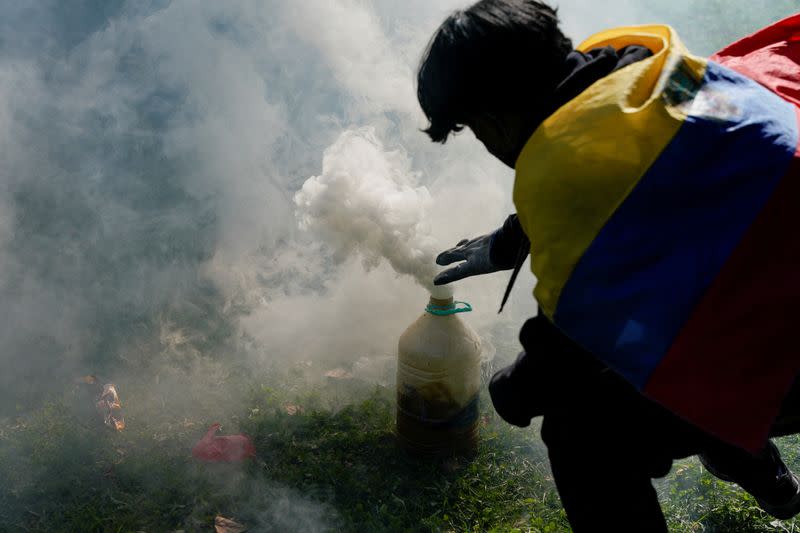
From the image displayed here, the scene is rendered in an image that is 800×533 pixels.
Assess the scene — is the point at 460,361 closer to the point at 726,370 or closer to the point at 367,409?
the point at 367,409

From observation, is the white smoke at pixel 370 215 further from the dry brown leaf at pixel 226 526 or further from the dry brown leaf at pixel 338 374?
the dry brown leaf at pixel 226 526

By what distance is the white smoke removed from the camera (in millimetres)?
4156

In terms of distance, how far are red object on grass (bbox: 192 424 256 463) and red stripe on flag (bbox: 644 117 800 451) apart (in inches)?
117

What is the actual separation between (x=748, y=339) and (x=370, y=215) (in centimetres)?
318

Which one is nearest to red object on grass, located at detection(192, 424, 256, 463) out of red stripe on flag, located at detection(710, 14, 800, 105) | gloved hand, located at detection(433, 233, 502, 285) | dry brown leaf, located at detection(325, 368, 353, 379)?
dry brown leaf, located at detection(325, 368, 353, 379)

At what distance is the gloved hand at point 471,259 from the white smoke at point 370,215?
0.63 m

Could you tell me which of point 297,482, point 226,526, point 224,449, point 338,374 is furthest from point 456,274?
point 338,374

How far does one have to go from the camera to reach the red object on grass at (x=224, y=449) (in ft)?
12.1

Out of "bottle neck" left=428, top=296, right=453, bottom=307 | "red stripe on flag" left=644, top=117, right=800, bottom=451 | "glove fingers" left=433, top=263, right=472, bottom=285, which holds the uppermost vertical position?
"red stripe on flag" left=644, top=117, right=800, bottom=451

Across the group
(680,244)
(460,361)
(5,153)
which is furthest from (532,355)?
(5,153)

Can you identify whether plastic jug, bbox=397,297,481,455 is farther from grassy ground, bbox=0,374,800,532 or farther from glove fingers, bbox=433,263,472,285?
glove fingers, bbox=433,263,472,285

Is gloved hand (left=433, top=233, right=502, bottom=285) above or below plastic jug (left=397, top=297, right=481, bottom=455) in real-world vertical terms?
above

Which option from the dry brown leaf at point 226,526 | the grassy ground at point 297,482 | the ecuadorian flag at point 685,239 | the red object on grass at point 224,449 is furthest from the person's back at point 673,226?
the red object on grass at point 224,449

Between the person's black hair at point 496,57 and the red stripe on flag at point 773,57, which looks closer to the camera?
the red stripe on flag at point 773,57
